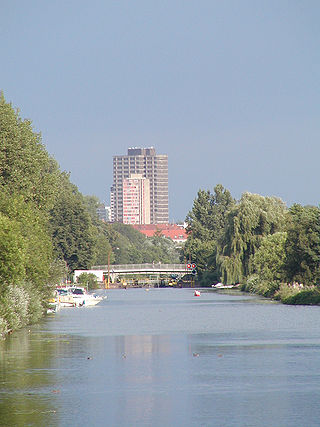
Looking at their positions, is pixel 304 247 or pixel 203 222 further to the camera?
pixel 203 222

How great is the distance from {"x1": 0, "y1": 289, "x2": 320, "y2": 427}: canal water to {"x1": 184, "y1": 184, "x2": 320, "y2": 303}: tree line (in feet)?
105

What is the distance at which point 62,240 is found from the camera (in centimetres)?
12194

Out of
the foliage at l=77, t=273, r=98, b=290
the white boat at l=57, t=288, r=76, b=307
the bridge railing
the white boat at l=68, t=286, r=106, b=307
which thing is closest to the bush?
the white boat at l=68, t=286, r=106, b=307

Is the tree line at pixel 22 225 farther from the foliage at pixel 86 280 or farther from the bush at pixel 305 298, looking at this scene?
the foliage at pixel 86 280

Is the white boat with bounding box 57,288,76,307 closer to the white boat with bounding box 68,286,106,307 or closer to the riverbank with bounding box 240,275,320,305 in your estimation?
the white boat with bounding box 68,286,106,307

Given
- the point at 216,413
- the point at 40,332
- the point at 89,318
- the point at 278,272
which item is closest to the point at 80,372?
A: the point at 216,413

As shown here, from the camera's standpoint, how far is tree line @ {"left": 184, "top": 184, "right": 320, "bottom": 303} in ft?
252

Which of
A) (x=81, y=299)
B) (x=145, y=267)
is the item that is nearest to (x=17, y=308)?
(x=81, y=299)

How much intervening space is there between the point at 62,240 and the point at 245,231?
2815 centimetres

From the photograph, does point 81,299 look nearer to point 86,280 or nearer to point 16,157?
point 16,157

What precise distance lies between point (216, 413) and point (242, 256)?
8861cm

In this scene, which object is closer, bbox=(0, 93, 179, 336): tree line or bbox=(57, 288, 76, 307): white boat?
bbox=(0, 93, 179, 336): tree line

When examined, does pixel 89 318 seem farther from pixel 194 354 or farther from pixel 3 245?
pixel 194 354

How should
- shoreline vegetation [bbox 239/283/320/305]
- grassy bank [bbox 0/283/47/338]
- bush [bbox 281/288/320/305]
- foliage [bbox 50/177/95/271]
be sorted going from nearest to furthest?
grassy bank [bbox 0/283/47/338]
bush [bbox 281/288/320/305]
shoreline vegetation [bbox 239/283/320/305]
foliage [bbox 50/177/95/271]
